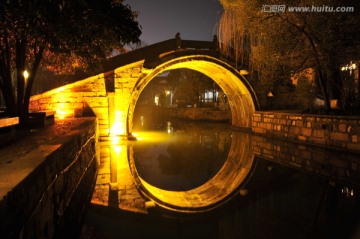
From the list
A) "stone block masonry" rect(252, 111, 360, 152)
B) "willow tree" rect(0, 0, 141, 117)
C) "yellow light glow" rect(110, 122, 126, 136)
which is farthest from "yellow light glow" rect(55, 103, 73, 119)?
"stone block masonry" rect(252, 111, 360, 152)

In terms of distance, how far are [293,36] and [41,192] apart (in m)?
11.1

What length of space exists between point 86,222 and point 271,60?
10.9 m

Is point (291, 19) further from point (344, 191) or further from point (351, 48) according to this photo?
point (344, 191)

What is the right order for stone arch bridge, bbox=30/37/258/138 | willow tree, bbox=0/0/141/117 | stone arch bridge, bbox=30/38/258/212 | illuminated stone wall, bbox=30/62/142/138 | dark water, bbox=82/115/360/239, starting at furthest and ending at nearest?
stone arch bridge, bbox=30/37/258/138 < illuminated stone wall, bbox=30/62/142/138 < stone arch bridge, bbox=30/38/258/212 < willow tree, bbox=0/0/141/117 < dark water, bbox=82/115/360/239

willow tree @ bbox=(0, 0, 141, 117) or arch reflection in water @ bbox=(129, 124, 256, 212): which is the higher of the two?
willow tree @ bbox=(0, 0, 141, 117)

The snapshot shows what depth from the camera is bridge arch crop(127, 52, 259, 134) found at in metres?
14.6

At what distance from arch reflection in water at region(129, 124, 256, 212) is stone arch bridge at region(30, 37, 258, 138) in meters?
2.53

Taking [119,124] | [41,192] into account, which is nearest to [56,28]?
[41,192]

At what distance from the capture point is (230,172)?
24.9ft

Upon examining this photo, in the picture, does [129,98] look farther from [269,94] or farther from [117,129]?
[269,94]

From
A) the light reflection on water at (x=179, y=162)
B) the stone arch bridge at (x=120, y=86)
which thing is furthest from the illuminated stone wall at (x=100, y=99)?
the light reflection on water at (x=179, y=162)

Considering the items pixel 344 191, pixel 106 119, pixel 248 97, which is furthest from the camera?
pixel 248 97

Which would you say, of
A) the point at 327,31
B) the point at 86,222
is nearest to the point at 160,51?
the point at 327,31

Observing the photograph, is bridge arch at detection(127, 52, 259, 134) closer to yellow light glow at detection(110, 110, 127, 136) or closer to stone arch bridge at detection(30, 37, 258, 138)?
stone arch bridge at detection(30, 37, 258, 138)
